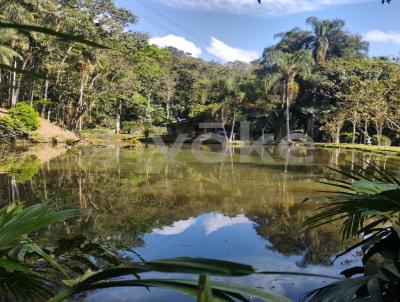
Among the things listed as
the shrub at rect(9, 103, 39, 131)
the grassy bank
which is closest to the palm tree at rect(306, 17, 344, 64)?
the grassy bank

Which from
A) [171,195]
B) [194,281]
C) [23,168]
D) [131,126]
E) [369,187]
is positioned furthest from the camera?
[131,126]

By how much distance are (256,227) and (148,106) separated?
102 feet

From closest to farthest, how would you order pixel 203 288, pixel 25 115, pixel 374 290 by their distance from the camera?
pixel 203 288 < pixel 374 290 < pixel 25 115

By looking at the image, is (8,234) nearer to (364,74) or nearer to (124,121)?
(364,74)

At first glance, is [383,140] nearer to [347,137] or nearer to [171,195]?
[347,137]

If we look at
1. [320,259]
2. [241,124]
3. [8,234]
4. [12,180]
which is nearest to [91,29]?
[241,124]

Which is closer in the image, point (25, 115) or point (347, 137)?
point (25, 115)

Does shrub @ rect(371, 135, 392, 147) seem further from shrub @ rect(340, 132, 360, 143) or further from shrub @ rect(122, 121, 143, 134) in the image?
shrub @ rect(122, 121, 143, 134)

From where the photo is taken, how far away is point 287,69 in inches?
1235

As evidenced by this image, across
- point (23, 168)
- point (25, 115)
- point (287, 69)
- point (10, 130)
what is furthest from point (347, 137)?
point (23, 168)

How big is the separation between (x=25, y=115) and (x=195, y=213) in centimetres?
2001

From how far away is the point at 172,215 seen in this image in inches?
294

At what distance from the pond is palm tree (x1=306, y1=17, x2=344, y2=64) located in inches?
1148

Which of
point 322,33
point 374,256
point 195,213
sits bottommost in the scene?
point 195,213
